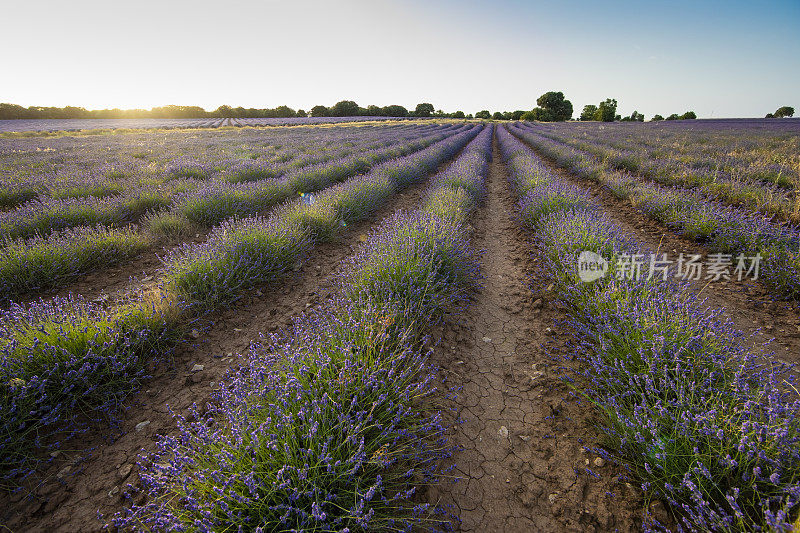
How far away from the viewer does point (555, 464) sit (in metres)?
1.94

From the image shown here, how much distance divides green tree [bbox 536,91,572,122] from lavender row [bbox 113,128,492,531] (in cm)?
7657

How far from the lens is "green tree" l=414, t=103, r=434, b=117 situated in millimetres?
→ 67750

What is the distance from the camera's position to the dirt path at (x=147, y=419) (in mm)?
1618

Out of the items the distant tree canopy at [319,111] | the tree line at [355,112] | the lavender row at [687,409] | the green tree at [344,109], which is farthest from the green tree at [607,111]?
the lavender row at [687,409]

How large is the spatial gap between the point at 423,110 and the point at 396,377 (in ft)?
247

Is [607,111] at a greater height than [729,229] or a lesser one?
greater

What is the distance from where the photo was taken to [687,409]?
1.78 m

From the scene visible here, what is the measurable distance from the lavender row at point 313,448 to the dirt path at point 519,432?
25 centimetres

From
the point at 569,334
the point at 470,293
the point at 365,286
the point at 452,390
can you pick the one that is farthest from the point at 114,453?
the point at 569,334

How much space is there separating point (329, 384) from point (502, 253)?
3.85 meters

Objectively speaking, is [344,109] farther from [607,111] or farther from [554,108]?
[607,111]

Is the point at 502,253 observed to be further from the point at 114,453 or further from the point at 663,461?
the point at 114,453

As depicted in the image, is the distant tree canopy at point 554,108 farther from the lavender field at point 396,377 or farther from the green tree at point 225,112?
the lavender field at point 396,377

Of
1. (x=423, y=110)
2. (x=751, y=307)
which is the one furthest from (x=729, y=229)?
(x=423, y=110)
